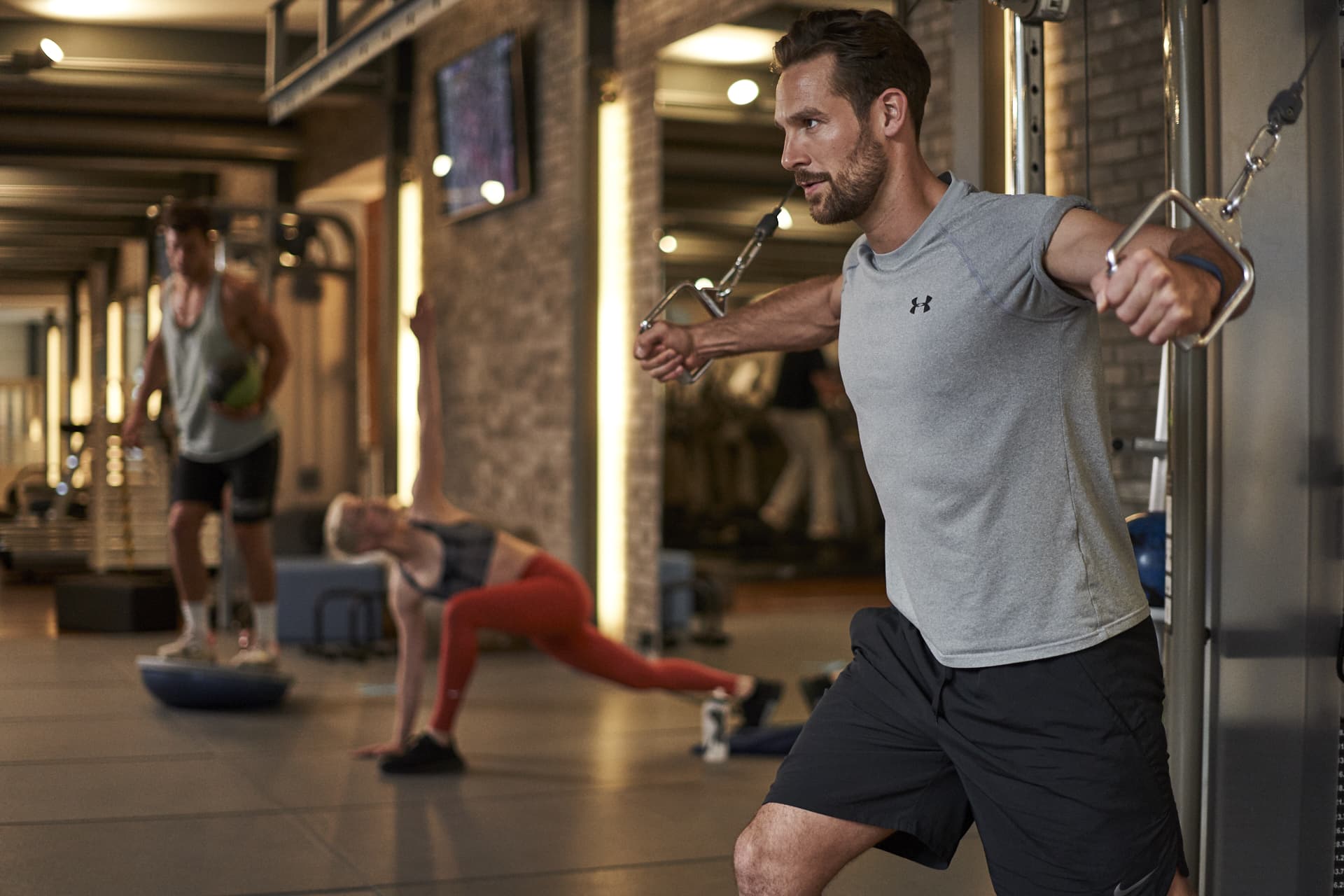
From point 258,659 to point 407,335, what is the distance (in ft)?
15.9

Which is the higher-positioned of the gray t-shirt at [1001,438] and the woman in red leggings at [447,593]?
the gray t-shirt at [1001,438]

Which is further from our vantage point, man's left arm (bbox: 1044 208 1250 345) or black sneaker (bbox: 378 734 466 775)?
black sneaker (bbox: 378 734 466 775)

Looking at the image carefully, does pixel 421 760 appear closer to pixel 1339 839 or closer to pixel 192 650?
pixel 192 650

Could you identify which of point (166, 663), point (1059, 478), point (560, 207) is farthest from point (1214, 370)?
point (560, 207)

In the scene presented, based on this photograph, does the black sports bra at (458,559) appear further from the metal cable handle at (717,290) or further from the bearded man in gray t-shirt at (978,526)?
the bearded man in gray t-shirt at (978,526)

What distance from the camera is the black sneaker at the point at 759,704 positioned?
16.7 ft

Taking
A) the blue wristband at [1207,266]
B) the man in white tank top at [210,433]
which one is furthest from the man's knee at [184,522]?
the blue wristband at [1207,266]

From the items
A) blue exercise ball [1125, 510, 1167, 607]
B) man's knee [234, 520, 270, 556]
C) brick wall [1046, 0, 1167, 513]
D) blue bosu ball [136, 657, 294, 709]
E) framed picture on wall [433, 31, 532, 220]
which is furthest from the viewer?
framed picture on wall [433, 31, 532, 220]

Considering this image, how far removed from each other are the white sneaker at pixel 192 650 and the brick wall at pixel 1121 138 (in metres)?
3.45

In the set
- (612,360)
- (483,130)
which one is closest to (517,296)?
(483,130)

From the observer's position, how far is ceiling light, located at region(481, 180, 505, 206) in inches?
332

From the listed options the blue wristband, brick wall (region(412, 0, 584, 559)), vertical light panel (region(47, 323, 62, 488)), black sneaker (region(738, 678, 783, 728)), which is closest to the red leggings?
black sneaker (region(738, 678, 783, 728))

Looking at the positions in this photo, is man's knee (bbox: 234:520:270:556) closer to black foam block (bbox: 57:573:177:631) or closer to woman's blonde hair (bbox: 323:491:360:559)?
woman's blonde hair (bbox: 323:491:360:559)

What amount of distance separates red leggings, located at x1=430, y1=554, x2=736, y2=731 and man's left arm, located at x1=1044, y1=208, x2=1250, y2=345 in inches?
121
